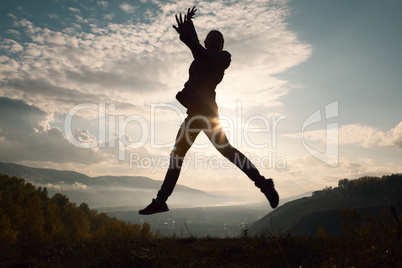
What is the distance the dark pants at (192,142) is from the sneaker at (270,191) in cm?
9

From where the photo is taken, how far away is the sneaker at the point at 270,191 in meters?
3.80

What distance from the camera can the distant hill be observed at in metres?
113

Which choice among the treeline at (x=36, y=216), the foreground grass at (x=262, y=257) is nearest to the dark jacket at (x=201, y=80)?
the foreground grass at (x=262, y=257)

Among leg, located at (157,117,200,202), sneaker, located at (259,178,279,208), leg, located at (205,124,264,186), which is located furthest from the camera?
leg, located at (157,117,200,202)

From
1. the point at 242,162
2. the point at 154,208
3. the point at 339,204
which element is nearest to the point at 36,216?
the point at 154,208

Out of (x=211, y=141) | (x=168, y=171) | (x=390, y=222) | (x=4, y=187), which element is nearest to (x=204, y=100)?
(x=211, y=141)

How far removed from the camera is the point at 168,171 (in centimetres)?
437

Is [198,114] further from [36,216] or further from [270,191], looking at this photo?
[36,216]

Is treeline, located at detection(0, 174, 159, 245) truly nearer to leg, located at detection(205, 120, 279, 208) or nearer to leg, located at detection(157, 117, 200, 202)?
leg, located at detection(157, 117, 200, 202)

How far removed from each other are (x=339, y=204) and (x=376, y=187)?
25424mm

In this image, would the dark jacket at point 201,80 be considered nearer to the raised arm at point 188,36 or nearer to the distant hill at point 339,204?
the raised arm at point 188,36

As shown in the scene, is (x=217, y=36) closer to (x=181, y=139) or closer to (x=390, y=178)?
(x=181, y=139)

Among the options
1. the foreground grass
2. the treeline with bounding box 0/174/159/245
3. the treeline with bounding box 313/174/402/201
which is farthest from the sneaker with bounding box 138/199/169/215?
the treeline with bounding box 313/174/402/201

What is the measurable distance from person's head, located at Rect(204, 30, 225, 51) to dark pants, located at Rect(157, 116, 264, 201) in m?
1.48
